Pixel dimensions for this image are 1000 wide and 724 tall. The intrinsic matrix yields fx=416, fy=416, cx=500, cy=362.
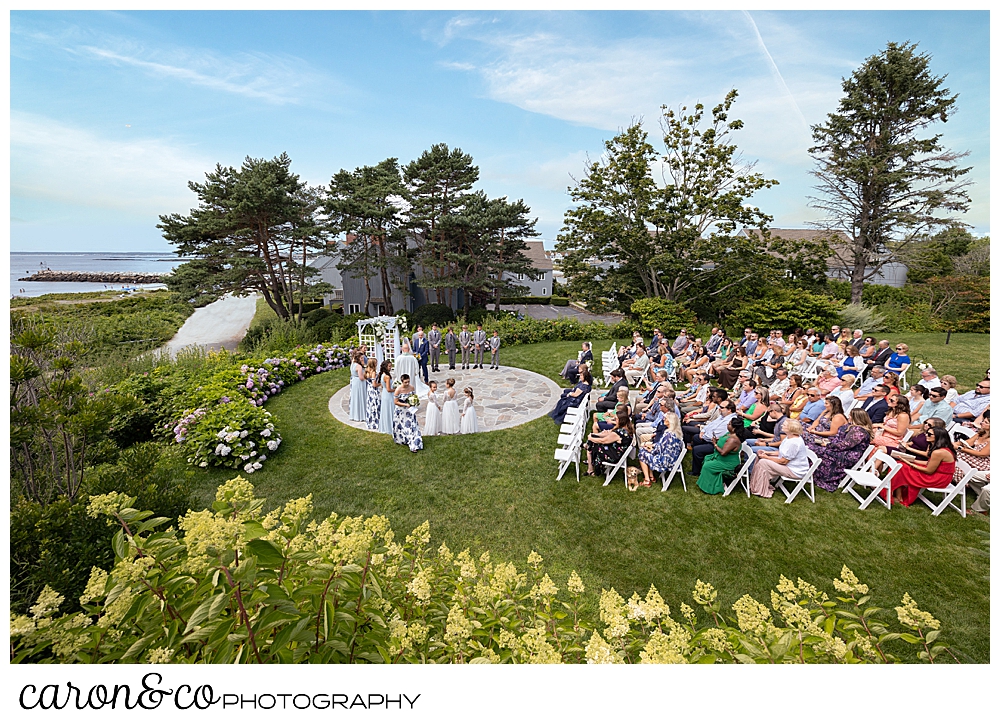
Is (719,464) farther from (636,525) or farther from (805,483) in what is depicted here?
(636,525)

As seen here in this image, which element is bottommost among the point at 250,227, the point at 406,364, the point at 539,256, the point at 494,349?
the point at 494,349

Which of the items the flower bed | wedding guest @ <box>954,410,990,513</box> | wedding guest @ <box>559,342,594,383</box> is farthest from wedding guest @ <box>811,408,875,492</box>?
the flower bed

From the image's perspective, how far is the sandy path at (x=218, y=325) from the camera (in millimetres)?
19234

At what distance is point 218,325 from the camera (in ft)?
73.2

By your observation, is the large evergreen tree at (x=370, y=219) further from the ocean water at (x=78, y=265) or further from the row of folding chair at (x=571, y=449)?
the row of folding chair at (x=571, y=449)

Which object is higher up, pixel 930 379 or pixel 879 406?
pixel 930 379

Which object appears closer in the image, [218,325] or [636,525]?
[636,525]

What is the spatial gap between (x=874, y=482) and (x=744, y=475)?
4.94 ft

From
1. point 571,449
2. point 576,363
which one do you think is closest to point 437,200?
point 576,363

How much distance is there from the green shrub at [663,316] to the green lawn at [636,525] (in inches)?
540

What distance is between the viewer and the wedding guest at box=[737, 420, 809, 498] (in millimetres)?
5766

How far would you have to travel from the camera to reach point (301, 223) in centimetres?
2166
